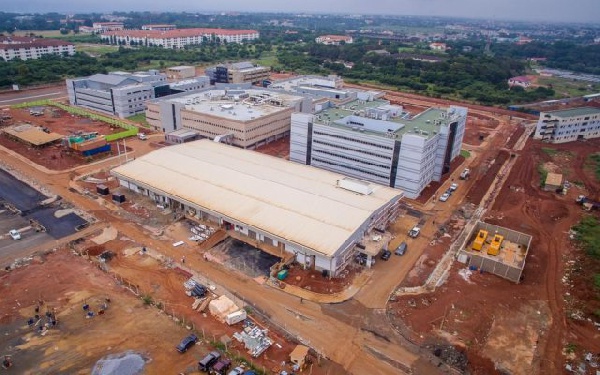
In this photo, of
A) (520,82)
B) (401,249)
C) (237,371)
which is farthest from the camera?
(520,82)

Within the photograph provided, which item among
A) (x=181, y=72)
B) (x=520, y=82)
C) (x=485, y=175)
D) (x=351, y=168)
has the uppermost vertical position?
(x=520, y=82)

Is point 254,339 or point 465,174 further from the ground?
point 465,174

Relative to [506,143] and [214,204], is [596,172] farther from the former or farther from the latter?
[214,204]

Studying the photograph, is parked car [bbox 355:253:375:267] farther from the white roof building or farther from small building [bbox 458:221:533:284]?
small building [bbox 458:221:533:284]

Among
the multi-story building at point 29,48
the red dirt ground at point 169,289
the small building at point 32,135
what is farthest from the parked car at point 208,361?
the multi-story building at point 29,48

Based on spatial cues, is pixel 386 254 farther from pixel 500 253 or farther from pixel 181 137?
pixel 181 137

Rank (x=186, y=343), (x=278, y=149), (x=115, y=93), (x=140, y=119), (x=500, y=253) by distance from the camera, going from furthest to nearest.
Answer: (x=140, y=119)
(x=115, y=93)
(x=278, y=149)
(x=500, y=253)
(x=186, y=343)

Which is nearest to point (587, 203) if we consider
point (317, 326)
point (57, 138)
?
point (317, 326)

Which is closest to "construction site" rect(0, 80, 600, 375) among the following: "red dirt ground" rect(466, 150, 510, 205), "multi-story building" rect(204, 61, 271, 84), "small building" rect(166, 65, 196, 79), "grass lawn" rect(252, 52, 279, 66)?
"red dirt ground" rect(466, 150, 510, 205)
